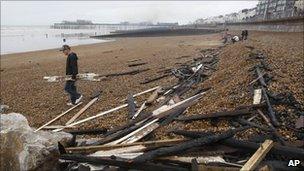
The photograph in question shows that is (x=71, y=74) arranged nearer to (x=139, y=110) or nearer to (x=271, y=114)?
(x=139, y=110)

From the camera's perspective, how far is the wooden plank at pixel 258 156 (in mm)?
5828

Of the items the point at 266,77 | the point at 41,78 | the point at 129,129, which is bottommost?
the point at 41,78

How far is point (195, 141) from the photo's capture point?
696cm

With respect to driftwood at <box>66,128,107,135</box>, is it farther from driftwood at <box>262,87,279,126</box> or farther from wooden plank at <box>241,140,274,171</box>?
wooden plank at <box>241,140,274,171</box>

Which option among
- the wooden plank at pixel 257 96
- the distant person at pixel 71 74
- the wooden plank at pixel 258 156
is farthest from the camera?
the distant person at pixel 71 74

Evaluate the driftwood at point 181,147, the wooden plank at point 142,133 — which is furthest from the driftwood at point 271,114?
the wooden plank at point 142,133

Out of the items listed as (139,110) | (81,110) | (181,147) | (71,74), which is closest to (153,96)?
(139,110)

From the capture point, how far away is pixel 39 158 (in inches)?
278

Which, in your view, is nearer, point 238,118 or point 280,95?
point 238,118

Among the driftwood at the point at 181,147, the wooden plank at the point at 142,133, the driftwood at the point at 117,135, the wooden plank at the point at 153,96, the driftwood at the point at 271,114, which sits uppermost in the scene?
the driftwood at the point at 271,114

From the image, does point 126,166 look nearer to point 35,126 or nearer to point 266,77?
point 35,126

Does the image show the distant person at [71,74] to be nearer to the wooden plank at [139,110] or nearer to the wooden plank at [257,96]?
the wooden plank at [139,110]

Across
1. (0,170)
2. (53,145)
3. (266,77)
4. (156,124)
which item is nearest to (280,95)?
(266,77)

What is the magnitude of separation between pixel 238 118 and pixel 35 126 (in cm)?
601
